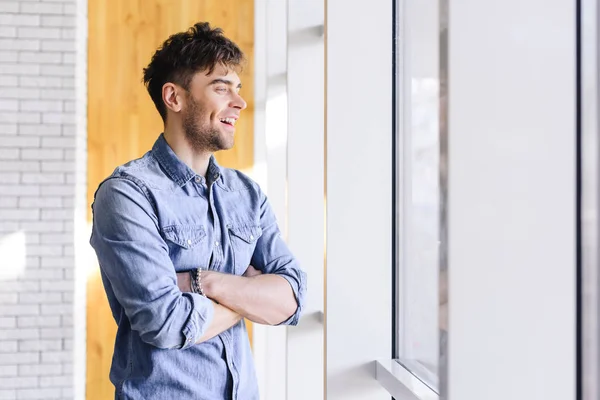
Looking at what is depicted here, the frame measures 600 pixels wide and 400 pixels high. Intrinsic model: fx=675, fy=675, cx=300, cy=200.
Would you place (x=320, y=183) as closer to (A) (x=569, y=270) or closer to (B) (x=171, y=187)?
(B) (x=171, y=187)

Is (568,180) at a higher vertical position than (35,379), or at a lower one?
higher

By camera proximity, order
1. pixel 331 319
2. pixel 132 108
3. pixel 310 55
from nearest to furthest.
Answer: pixel 331 319
pixel 310 55
pixel 132 108

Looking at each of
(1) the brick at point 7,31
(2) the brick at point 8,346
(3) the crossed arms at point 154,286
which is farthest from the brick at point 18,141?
(3) the crossed arms at point 154,286

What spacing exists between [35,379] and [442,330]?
3.95m

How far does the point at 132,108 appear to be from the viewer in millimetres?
4551

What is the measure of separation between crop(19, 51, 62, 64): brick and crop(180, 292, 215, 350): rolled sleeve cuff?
2.95 m

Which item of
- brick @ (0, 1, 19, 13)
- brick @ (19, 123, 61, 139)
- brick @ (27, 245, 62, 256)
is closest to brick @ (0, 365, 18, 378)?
brick @ (27, 245, 62, 256)

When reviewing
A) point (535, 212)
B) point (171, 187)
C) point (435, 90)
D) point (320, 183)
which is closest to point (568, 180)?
point (535, 212)

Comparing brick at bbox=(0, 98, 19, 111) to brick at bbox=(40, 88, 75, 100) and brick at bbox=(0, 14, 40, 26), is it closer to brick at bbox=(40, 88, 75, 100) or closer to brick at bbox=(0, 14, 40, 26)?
brick at bbox=(40, 88, 75, 100)

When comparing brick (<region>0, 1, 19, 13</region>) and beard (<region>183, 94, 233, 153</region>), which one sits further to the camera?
brick (<region>0, 1, 19, 13</region>)

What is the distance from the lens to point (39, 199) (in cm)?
418

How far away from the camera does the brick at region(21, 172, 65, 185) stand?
13.7ft

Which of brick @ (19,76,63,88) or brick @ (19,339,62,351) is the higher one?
brick @ (19,76,63,88)

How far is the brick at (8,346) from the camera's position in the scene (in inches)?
162
